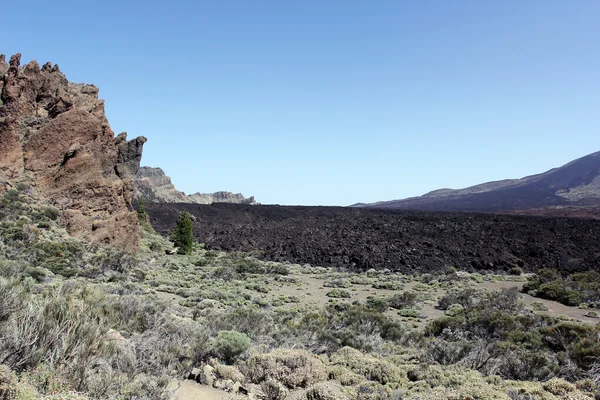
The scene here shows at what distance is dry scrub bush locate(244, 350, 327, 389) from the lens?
4992mm

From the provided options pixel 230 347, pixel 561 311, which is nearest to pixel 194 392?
pixel 230 347

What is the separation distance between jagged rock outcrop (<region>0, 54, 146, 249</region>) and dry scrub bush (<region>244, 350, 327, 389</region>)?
13769 millimetres

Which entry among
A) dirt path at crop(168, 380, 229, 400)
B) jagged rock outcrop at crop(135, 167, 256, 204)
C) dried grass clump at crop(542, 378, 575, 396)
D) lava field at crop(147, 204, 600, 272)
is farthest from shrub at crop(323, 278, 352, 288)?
jagged rock outcrop at crop(135, 167, 256, 204)

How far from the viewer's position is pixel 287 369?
16.8ft

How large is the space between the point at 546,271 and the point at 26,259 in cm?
2617

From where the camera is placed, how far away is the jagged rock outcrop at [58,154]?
15.8m

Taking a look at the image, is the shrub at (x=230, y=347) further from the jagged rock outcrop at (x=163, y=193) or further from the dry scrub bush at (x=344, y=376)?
the jagged rock outcrop at (x=163, y=193)

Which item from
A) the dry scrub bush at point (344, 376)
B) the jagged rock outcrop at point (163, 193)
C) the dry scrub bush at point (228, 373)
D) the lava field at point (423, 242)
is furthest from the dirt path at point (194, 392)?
the jagged rock outcrop at point (163, 193)

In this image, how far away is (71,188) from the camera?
1655cm

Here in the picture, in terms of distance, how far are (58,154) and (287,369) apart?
16466 millimetres

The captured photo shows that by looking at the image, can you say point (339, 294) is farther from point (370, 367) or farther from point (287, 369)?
point (287, 369)

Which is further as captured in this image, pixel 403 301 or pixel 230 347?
pixel 403 301

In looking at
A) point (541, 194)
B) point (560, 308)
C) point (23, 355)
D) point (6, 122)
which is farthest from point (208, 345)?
point (541, 194)

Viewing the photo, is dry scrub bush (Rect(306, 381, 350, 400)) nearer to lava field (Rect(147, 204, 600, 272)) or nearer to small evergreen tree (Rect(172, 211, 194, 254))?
lava field (Rect(147, 204, 600, 272))
